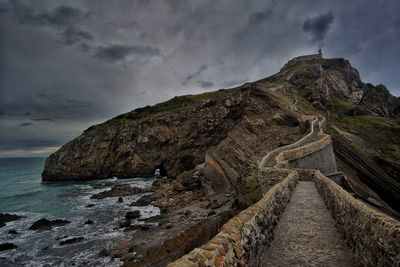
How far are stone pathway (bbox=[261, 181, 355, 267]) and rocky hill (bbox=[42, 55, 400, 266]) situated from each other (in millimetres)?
8549

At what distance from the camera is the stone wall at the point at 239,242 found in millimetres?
4687

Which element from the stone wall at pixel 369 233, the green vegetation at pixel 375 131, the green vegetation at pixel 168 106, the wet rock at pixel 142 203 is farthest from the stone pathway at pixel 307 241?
the green vegetation at pixel 168 106

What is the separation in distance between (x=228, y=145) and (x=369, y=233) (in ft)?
142

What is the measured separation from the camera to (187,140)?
258 ft

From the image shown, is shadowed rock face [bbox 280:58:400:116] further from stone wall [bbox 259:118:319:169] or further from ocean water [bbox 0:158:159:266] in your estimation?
ocean water [bbox 0:158:159:266]

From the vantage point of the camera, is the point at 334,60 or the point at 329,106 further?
the point at 334,60

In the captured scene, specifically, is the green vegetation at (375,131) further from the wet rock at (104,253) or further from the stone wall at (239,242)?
the stone wall at (239,242)

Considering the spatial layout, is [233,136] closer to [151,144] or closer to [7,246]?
[151,144]

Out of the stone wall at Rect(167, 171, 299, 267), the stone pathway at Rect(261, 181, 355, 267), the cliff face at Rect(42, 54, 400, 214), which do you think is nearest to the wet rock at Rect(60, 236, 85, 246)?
the cliff face at Rect(42, 54, 400, 214)

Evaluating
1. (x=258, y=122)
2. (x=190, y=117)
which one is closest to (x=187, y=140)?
(x=190, y=117)

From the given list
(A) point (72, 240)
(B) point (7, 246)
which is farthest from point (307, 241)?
(B) point (7, 246)

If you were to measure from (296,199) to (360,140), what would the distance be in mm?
46482

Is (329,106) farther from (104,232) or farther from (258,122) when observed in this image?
(104,232)

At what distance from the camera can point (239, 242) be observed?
239 inches
